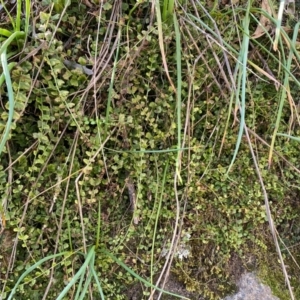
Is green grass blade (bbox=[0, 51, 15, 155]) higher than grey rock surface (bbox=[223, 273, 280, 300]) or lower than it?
higher

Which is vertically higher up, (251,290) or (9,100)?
(9,100)

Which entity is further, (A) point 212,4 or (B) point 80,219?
(A) point 212,4

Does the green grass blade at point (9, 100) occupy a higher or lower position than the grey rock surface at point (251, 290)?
higher

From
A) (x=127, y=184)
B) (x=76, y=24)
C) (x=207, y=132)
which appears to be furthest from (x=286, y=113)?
(x=76, y=24)

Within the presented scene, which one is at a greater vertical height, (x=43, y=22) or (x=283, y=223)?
(x=43, y=22)

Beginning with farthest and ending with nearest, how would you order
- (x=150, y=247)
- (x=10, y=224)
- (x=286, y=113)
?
1. (x=286, y=113)
2. (x=150, y=247)
3. (x=10, y=224)

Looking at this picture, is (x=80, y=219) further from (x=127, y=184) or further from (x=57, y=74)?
(x=57, y=74)

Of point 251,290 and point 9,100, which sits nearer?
point 9,100

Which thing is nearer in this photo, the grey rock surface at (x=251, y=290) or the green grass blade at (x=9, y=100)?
the green grass blade at (x=9, y=100)
